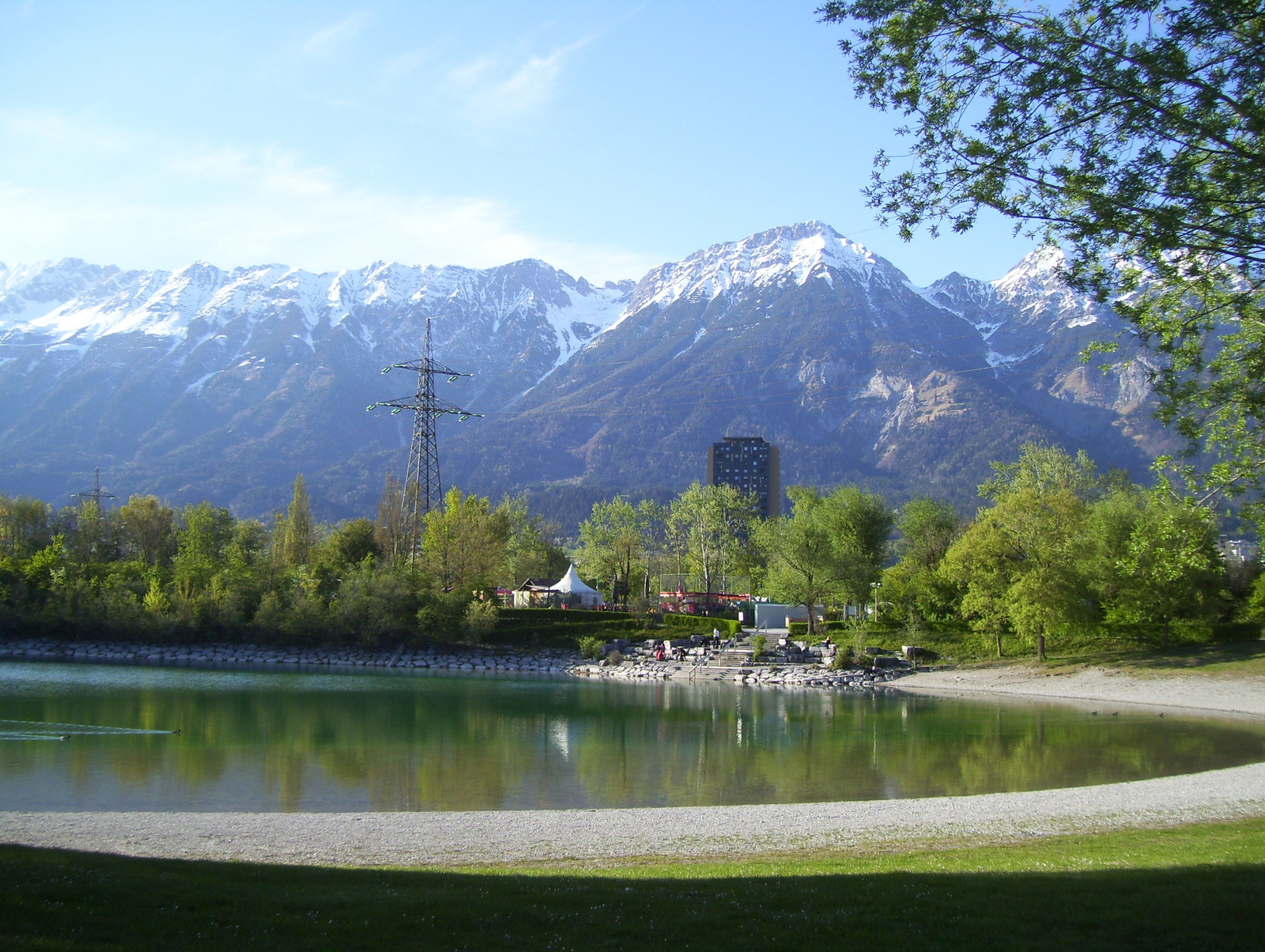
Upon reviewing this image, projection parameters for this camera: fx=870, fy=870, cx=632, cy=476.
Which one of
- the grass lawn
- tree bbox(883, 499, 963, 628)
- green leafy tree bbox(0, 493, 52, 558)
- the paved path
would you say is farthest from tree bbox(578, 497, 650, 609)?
the grass lawn

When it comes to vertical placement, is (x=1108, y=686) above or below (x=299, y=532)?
below

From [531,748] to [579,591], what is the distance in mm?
49544

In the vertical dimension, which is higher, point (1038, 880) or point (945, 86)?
point (945, 86)

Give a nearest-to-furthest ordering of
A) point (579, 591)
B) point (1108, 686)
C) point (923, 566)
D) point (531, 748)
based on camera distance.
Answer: point (531, 748), point (1108, 686), point (923, 566), point (579, 591)

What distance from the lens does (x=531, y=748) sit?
28.5m

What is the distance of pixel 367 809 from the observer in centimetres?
1903

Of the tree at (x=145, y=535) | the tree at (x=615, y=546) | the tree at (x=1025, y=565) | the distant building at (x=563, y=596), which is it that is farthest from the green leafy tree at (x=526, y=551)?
the tree at (x=1025, y=565)

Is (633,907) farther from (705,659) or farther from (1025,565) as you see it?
(705,659)

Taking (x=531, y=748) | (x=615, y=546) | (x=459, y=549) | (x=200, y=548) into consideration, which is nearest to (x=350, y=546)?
(x=459, y=549)

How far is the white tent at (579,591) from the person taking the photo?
77.7 m

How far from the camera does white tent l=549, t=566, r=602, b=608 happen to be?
77688 millimetres

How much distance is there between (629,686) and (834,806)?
3409 cm

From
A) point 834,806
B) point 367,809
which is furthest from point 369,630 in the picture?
point 834,806

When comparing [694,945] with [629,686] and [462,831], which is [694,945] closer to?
[462,831]
